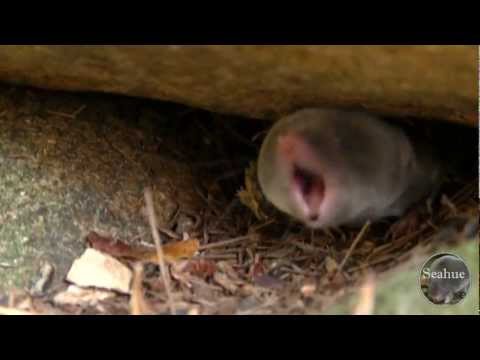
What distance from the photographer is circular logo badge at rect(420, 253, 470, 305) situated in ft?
3.25

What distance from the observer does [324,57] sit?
Answer: 1.07 meters

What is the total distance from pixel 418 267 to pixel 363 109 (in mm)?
404

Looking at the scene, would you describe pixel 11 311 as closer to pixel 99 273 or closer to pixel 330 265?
pixel 99 273

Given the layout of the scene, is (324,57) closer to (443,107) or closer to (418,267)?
(443,107)

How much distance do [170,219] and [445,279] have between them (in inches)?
28.8

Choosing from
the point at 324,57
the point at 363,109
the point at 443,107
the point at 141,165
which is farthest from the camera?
the point at 141,165

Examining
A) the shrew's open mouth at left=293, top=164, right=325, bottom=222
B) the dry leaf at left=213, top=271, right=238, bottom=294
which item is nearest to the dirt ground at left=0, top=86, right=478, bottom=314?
the dry leaf at left=213, top=271, right=238, bottom=294

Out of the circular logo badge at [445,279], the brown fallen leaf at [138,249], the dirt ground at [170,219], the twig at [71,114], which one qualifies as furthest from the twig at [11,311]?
the circular logo badge at [445,279]

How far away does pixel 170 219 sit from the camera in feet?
4.95

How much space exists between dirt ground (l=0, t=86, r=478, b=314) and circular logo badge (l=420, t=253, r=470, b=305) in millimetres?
30

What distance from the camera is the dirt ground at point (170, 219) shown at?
1202mm

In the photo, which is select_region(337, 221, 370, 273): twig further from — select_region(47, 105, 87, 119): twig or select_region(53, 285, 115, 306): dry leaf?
select_region(47, 105, 87, 119): twig

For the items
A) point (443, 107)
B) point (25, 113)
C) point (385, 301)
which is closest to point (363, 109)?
point (443, 107)

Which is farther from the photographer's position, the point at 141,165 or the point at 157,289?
the point at 141,165
